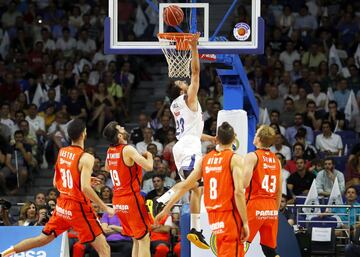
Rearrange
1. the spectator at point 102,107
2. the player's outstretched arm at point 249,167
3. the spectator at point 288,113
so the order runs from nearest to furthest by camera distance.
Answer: the player's outstretched arm at point 249,167
the spectator at point 288,113
the spectator at point 102,107

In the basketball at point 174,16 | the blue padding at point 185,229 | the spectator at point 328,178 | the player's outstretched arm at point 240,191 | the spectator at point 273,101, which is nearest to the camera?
the player's outstretched arm at point 240,191

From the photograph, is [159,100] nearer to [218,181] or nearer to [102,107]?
[102,107]

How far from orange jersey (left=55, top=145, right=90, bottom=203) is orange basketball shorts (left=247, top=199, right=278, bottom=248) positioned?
2.28 meters

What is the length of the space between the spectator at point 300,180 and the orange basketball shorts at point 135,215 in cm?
615

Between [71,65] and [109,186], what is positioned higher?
[71,65]

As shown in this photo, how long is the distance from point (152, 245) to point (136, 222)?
10.9 feet

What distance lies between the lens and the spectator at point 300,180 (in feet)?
70.6

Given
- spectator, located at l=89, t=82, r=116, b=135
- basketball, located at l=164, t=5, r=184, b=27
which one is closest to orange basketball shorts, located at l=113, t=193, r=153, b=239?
basketball, located at l=164, t=5, r=184, b=27

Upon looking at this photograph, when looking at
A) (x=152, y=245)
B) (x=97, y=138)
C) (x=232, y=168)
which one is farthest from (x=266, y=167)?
(x=97, y=138)

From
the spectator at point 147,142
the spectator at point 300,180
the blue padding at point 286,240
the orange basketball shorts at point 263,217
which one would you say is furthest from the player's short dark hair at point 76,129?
the spectator at point 147,142

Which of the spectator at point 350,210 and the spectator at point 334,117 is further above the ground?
the spectator at point 334,117

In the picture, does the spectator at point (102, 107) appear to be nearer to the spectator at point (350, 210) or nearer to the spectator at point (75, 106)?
the spectator at point (75, 106)

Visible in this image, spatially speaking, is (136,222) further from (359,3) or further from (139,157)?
(359,3)

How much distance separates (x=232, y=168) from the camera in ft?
46.3
